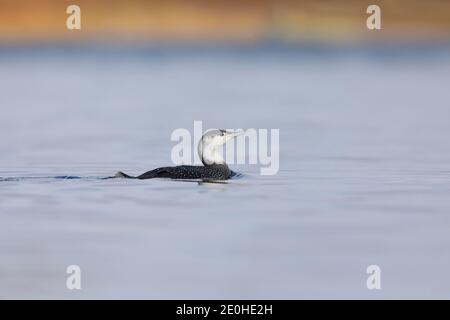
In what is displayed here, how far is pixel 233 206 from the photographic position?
11.9 m

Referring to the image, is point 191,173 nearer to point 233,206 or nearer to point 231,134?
point 231,134

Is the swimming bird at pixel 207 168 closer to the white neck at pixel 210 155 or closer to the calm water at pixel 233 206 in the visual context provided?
the white neck at pixel 210 155

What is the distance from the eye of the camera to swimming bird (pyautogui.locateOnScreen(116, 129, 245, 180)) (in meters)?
13.2

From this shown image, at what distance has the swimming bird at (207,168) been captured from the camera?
1321 cm

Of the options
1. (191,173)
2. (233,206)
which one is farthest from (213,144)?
(233,206)

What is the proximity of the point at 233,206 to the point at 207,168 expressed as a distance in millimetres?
1603

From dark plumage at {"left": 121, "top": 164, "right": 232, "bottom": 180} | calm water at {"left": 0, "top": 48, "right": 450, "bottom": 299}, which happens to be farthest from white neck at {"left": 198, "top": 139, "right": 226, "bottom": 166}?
calm water at {"left": 0, "top": 48, "right": 450, "bottom": 299}

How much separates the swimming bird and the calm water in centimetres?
14

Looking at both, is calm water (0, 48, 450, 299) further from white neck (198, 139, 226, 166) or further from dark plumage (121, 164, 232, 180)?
white neck (198, 139, 226, 166)

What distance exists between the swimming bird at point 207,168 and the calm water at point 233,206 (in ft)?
0.45

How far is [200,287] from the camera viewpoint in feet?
30.1

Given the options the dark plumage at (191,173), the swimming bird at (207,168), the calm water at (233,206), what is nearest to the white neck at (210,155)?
the swimming bird at (207,168)
